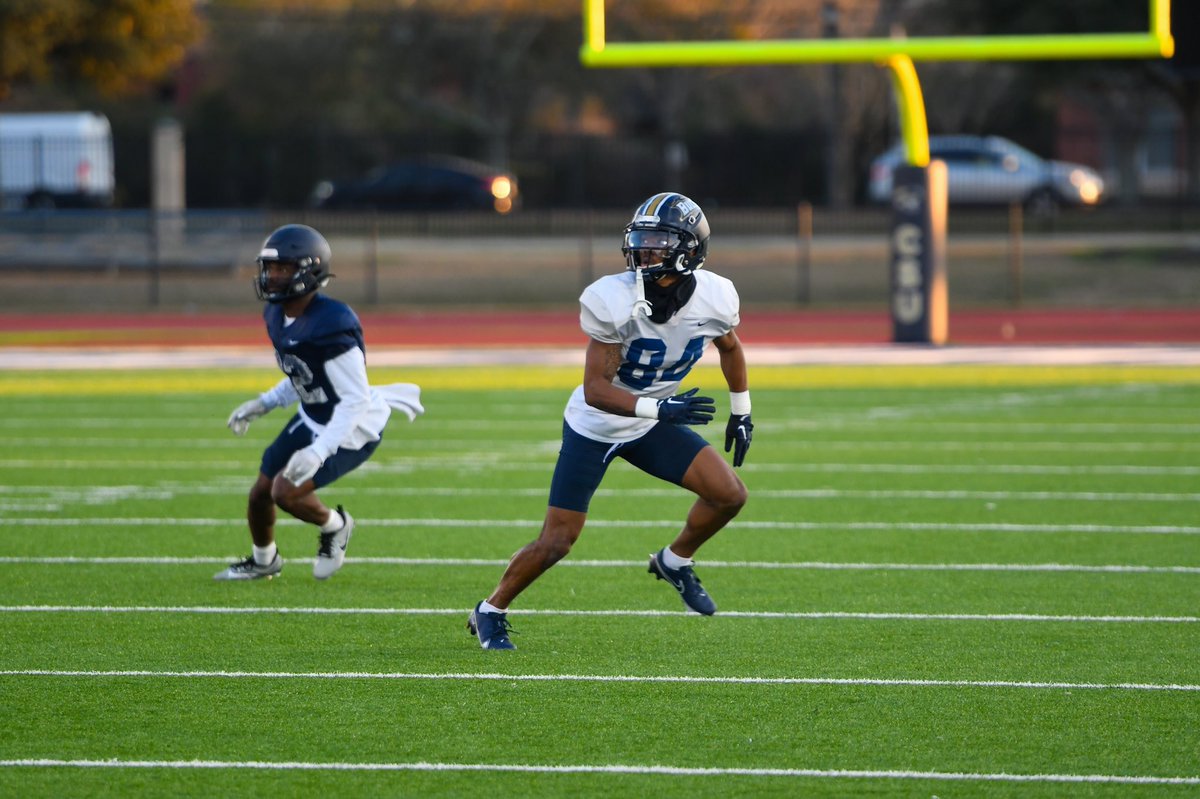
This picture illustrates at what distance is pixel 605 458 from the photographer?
6367 mm

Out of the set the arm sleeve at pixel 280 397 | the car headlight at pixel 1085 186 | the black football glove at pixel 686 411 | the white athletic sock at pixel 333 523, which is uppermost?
the car headlight at pixel 1085 186

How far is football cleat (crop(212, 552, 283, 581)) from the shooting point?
25.5 feet

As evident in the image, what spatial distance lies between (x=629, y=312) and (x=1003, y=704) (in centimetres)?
186

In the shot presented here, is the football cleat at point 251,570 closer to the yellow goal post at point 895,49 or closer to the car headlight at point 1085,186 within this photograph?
the yellow goal post at point 895,49

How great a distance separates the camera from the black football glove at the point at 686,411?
608cm

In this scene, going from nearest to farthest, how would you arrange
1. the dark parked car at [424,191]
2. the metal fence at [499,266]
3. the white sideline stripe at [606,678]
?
1. the white sideline stripe at [606,678]
2. the metal fence at [499,266]
3. the dark parked car at [424,191]

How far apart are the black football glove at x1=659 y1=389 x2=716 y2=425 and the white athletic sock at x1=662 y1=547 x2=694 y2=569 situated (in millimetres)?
882

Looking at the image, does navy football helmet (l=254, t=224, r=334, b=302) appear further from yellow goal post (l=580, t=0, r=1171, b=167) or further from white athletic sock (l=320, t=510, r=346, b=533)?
yellow goal post (l=580, t=0, r=1171, b=167)

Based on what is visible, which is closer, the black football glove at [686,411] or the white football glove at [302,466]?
the black football glove at [686,411]

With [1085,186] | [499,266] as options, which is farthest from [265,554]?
[1085,186]

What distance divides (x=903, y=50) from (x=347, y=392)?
1220 cm

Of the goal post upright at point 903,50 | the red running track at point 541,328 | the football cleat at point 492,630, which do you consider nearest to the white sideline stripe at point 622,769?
the football cleat at point 492,630

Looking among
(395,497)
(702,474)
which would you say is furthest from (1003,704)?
(395,497)

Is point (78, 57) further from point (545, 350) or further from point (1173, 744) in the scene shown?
point (1173, 744)
